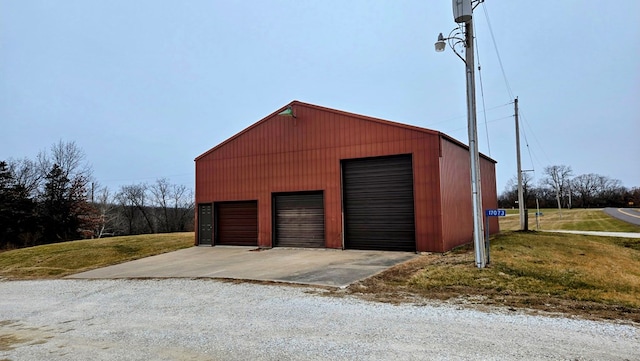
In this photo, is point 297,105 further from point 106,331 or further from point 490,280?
point 106,331

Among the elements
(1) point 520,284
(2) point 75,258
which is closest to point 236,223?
(2) point 75,258

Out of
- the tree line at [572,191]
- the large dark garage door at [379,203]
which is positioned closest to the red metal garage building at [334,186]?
the large dark garage door at [379,203]

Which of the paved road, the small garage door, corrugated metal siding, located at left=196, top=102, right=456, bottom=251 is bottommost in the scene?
the paved road

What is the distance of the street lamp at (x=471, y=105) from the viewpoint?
885 cm

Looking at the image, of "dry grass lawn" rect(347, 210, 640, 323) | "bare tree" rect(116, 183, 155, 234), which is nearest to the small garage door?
"dry grass lawn" rect(347, 210, 640, 323)

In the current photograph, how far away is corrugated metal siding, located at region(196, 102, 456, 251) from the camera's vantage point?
41.0 ft

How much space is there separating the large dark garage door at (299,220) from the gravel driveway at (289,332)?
24.4ft

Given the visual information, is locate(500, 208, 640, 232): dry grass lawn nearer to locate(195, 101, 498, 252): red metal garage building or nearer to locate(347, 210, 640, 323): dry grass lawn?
locate(195, 101, 498, 252): red metal garage building

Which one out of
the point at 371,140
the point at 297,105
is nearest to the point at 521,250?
the point at 371,140

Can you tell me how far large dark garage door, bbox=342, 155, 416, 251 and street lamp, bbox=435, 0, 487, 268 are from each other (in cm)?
385

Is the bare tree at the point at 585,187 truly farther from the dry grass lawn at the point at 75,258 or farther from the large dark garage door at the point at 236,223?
the dry grass lawn at the point at 75,258

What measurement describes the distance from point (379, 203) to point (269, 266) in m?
4.94

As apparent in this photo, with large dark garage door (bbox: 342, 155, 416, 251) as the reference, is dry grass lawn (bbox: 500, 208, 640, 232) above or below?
below

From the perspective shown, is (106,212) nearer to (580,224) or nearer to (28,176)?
(28,176)
